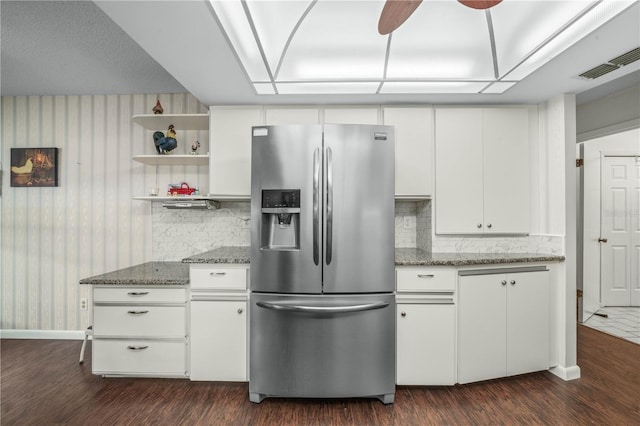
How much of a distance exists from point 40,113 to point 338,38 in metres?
3.32

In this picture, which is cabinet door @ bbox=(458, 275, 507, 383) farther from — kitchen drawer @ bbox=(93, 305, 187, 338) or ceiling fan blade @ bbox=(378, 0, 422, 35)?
kitchen drawer @ bbox=(93, 305, 187, 338)

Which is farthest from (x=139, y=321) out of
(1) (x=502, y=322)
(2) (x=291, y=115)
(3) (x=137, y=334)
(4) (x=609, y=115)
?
(4) (x=609, y=115)

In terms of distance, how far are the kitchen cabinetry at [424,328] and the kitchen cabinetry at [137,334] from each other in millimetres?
1631

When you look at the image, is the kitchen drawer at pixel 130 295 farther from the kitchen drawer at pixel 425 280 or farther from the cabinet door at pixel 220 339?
the kitchen drawer at pixel 425 280

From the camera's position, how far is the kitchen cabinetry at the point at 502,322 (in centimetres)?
227

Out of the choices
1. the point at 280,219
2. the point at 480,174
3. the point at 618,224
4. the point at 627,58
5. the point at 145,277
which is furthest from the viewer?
the point at 618,224

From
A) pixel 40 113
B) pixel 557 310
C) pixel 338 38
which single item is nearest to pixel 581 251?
pixel 557 310

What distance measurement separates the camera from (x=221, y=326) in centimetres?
225

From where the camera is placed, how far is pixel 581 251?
3783mm

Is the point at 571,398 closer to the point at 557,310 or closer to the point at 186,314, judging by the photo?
the point at 557,310

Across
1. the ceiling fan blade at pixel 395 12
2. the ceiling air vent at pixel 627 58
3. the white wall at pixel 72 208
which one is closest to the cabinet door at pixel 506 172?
the ceiling air vent at pixel 627 58

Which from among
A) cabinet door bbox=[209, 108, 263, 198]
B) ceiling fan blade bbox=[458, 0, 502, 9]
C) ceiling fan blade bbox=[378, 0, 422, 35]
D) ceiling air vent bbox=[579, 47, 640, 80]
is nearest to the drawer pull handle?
cabinet door bbox=[209, 108, 263, 198]

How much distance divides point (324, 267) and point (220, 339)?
3.16ft

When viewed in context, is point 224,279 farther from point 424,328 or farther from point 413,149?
point 413,149
